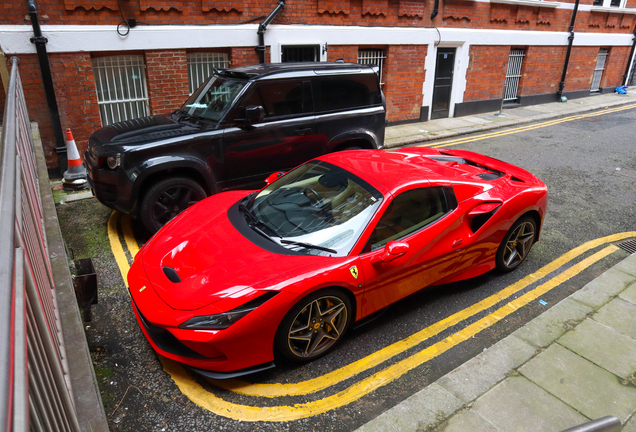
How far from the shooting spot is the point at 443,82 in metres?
14.2

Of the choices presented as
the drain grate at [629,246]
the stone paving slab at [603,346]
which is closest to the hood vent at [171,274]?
the stone paving slab at [603,346]

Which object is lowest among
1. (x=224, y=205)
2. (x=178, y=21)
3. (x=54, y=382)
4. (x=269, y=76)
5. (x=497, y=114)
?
(x=497, y=114)

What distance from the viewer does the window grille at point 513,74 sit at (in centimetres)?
1614

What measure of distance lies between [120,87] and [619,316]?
361 inches

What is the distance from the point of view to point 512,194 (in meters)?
4.78

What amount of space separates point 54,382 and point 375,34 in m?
12.0

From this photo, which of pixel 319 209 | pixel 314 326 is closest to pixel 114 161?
pixel 319 209

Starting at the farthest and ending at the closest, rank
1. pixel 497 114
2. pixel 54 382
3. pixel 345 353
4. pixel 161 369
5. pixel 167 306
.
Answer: pixel 497 114 < pixel 345 353 < pixel 161 369 < pixel 167 306 < pixel 54 382

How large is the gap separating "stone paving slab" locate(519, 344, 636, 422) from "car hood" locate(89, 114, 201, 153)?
15.8ft

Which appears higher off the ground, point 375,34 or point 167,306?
Answer: point 375,34

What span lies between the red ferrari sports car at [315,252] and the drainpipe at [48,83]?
5092 mm

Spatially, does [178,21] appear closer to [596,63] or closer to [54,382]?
[54,382]

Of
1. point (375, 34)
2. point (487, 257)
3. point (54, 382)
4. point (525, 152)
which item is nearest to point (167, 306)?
point (54, 382)

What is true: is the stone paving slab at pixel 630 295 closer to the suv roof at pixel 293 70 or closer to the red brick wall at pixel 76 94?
the suv roof at pixel 293 70
